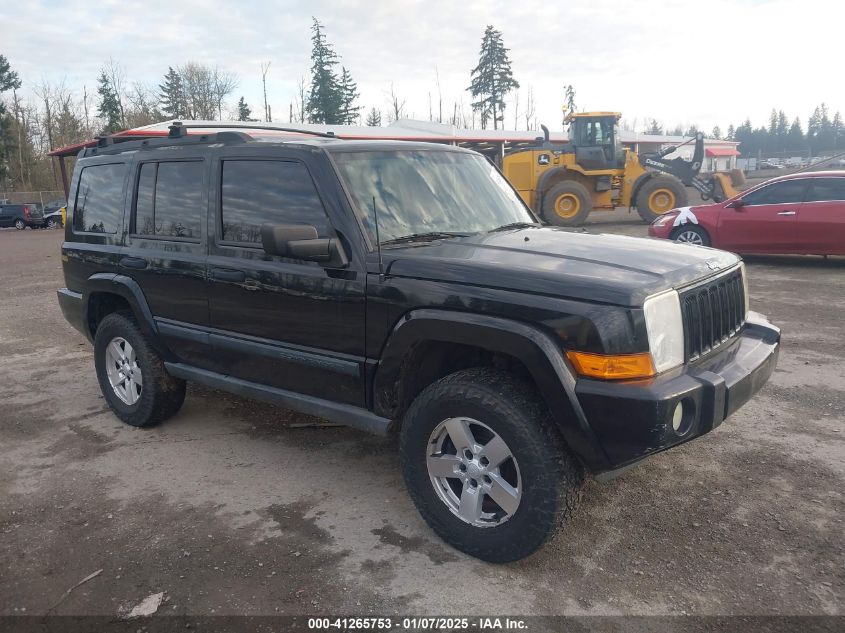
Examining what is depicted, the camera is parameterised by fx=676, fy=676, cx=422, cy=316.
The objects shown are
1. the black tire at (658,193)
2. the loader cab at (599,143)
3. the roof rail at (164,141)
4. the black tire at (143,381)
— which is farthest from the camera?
the loader cab at (599,143)

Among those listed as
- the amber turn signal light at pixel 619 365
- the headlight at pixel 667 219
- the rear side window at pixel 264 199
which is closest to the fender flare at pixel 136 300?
the rear side window at pixel 264 199

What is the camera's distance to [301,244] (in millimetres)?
3258

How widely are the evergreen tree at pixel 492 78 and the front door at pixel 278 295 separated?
6363 centimetres

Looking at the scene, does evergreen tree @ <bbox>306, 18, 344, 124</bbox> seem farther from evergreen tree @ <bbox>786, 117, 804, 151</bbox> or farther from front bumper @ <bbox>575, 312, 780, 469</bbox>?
evergreen tree @ <bbox>786, 117, 804, 151</bbox>

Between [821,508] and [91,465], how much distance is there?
4282 millimetres

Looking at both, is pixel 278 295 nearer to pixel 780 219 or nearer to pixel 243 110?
pixel 780 219

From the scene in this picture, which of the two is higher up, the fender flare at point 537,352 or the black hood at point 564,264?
the black hood at point 564,264

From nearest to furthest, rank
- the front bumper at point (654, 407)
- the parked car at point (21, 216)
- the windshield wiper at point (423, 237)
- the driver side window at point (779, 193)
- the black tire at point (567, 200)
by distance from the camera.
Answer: the front bumper at point (654, 407) < the windshield wiper at point (423, 237) < the driver side window at point (779, 193) < the black tire at point (567, 200) < the parked car at point (21, 216)

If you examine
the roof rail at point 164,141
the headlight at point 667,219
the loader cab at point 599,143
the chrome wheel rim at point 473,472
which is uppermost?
the loader cab at point 599,143

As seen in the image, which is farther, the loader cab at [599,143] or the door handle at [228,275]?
the loader cab at [599,143]

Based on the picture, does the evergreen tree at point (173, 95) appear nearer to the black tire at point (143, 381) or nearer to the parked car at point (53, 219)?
the parked car at point (53, 219)

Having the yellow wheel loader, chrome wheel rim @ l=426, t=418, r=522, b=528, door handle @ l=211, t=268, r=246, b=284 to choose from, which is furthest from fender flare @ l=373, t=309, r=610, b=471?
the yellow wheel loader

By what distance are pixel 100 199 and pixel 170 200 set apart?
3.28 ft

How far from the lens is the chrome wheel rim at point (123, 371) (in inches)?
194
